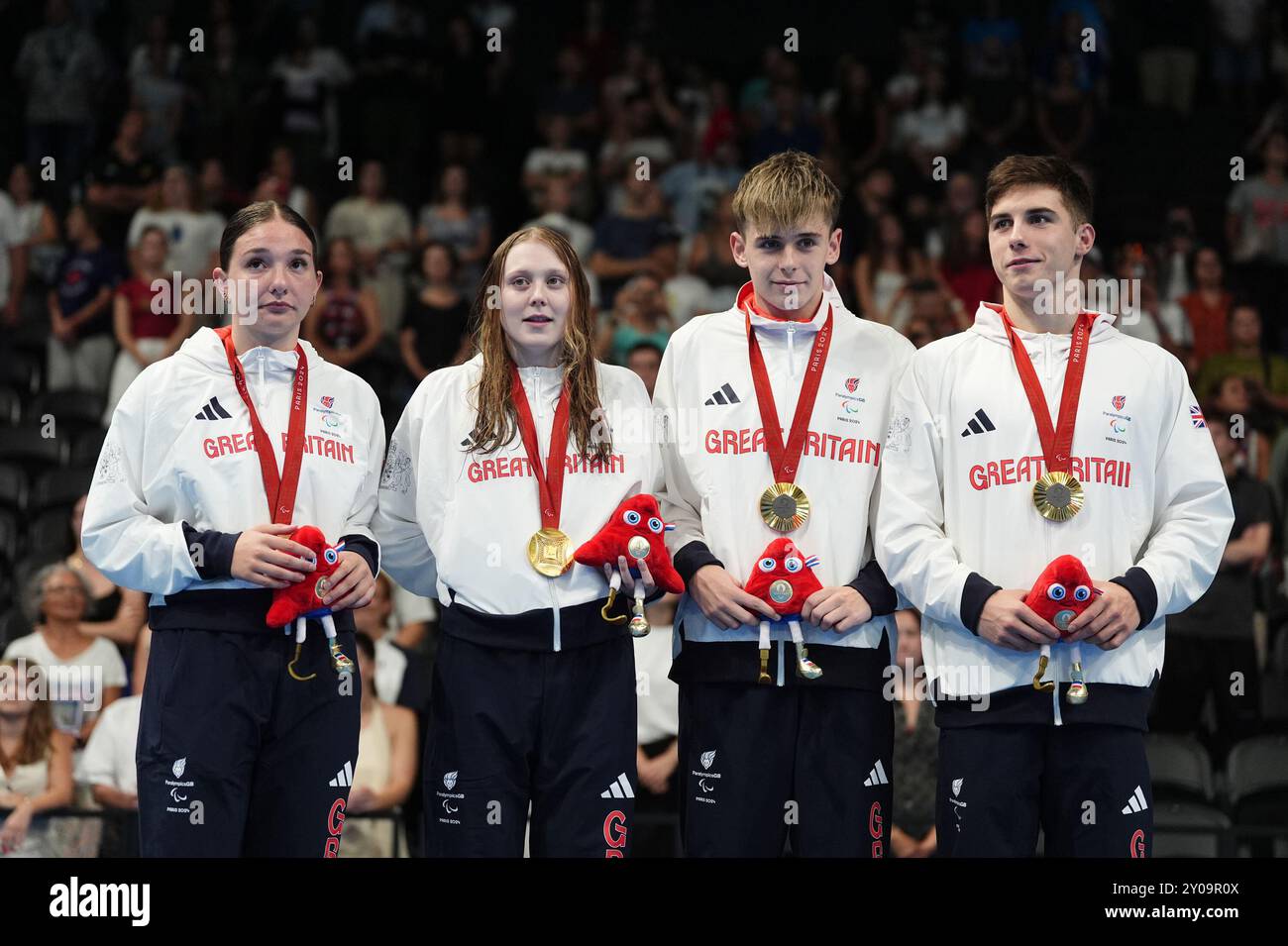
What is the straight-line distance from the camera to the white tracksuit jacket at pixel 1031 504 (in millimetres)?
4578

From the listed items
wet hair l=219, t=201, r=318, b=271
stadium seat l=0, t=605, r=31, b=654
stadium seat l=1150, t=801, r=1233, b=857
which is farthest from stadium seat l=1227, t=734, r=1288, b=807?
stadium seat l=0, t=605, r=31, b=654

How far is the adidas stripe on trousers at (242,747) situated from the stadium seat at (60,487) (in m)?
5.17

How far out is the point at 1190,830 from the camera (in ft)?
22.9

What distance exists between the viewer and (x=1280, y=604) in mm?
8719

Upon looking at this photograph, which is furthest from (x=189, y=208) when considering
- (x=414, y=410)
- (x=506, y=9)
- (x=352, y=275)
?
(x=414, y=410)

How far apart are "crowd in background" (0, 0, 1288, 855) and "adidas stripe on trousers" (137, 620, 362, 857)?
3447 millimetres

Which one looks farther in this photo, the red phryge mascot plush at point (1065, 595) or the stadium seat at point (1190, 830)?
the stadium seat at point (1190, 830)

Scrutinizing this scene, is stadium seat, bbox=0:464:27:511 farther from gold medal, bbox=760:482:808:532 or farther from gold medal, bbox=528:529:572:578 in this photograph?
gold medal, bbox=760:482:808:532

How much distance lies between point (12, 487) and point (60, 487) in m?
0.35

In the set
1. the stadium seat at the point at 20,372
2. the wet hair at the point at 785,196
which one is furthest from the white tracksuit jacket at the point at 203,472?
the stadium seat at the point at 20,372

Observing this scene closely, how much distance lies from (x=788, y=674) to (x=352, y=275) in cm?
674

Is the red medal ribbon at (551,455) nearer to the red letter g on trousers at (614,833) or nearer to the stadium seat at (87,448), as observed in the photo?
the red letter g on trousers at (614,833)

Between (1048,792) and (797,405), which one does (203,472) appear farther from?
(1048,792)

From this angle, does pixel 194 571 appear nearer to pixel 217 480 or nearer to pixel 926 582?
pixel 217 480
